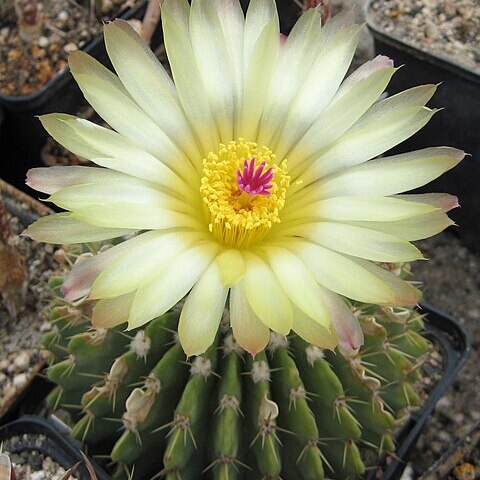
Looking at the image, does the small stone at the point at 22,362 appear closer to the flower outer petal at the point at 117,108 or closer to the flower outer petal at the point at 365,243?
the flower outer petal at the point at 117,108

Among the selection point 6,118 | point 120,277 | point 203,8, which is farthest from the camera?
point 6,118

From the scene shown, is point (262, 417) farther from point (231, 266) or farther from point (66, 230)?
point (66, 230)

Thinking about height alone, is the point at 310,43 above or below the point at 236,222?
above

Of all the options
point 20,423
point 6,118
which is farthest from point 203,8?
point 6,118

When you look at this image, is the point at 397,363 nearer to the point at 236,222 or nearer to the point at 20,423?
the point at 236,222

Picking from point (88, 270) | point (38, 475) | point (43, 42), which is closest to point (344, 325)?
point (88, 270)

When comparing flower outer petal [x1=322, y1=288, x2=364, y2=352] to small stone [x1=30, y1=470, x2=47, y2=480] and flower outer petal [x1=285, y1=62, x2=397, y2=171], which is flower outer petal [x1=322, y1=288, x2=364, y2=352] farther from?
small stone [x1=30, y1=470, x2=47, y2=480]
